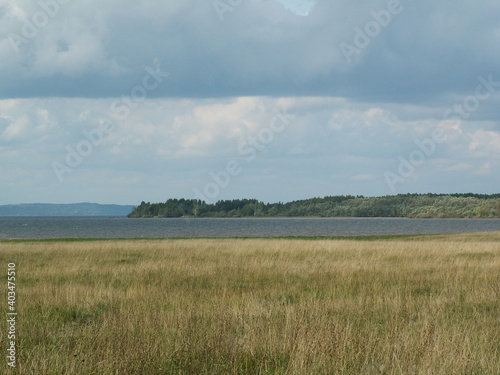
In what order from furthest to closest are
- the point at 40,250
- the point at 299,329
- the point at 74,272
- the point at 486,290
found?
1. the point at 40,250
2. the point at 74,272
3. the point at 486,290
4. the point at 299,329

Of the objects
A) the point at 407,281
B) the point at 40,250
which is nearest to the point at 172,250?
the point at 40,250

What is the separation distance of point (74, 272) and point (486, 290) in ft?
42.7

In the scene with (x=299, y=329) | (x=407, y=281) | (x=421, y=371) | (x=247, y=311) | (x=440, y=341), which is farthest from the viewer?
(x=407, y=281)

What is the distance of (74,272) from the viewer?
1877 cm

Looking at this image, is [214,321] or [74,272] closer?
[214,321]

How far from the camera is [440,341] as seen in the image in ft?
25.2

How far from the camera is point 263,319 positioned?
9.87 m

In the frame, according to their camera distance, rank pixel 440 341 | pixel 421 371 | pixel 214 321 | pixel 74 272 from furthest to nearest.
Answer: pixel 74 272 → pixel 214 321 → pixel 440 341 → pixel 421 371

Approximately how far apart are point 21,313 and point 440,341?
7.65 metres

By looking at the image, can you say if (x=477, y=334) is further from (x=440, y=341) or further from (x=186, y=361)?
(x=186, y=361)

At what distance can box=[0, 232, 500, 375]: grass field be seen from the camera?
22.9 ft

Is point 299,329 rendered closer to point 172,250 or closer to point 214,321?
point 214,321

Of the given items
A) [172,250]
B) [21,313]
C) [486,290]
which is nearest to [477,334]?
[486,290]

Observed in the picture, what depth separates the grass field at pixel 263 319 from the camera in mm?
6973
